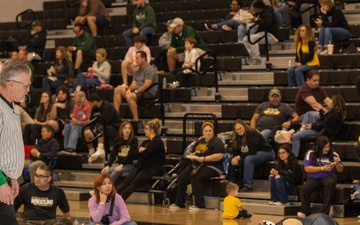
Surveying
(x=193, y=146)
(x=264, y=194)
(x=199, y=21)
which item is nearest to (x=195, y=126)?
(x=193, y=146)

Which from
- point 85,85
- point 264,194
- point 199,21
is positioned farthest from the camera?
point 199,21

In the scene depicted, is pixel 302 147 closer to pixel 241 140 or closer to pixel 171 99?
pixel 241 140

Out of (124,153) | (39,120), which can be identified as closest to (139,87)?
(39,120)

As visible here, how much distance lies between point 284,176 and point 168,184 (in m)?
2.21

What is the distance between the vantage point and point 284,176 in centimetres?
1434

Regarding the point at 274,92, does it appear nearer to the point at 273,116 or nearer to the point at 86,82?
the point at 273,116

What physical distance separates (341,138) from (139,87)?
4421 mm

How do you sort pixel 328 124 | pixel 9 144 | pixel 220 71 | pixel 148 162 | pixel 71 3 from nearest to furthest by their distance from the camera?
pixel 9 144 < pixel 328 124 < pixel 148 162 < pixel 220 71 < pixel 71 3

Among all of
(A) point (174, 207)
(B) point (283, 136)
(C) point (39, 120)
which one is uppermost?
(C) point (39, 120)

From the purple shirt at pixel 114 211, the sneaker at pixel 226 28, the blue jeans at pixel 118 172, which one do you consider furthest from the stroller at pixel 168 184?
the sneaker at pixel 226 28

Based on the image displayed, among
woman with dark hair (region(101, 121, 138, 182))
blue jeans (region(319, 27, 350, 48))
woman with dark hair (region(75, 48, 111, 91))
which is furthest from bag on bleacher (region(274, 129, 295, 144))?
woman with dark hair (region(75, 48, 111, 91))

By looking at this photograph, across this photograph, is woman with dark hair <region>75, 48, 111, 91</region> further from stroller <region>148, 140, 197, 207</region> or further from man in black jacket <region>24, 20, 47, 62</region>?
stroller <region>148, 140, 197, 207</region>

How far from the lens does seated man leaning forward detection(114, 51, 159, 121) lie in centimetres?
1811

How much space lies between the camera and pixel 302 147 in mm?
15344
